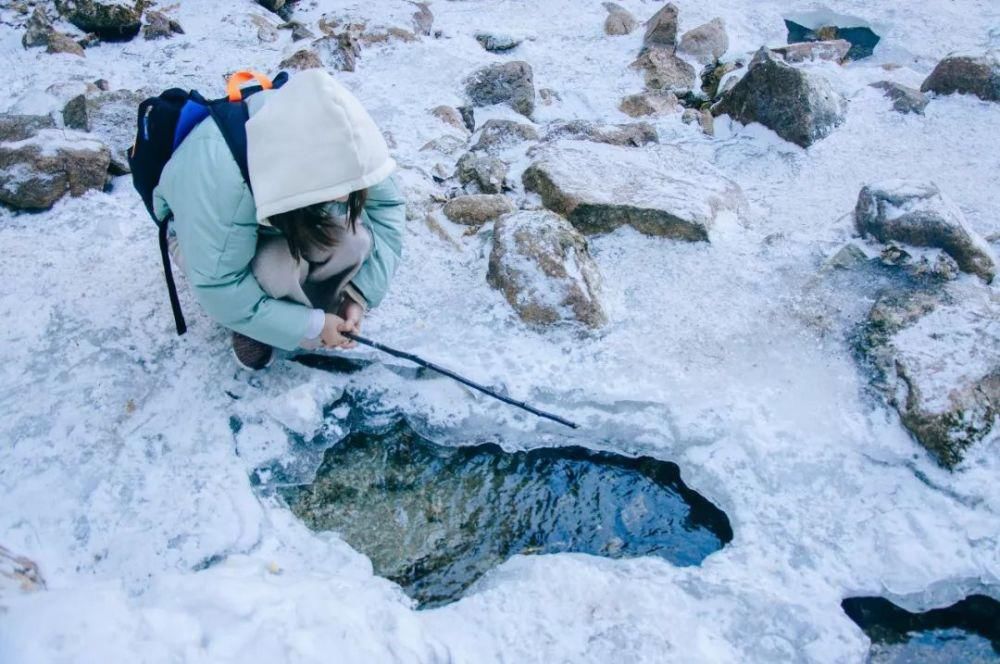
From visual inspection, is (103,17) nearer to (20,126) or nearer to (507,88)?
(20,126)

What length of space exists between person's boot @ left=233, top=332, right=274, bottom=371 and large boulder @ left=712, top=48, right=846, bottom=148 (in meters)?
3.76

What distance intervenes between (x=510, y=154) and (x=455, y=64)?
6.02ft

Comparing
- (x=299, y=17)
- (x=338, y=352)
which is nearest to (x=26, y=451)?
(x=338, y=352)

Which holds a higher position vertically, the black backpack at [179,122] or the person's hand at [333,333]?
the black backpack at [179,122]

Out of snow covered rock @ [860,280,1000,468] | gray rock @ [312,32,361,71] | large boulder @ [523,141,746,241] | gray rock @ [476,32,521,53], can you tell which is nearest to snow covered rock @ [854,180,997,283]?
snow covered rock @ [860,280,1000,468]

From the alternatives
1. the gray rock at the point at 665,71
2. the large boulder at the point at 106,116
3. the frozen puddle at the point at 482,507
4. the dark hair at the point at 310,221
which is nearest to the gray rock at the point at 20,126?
the large boulder at the point at 106,116

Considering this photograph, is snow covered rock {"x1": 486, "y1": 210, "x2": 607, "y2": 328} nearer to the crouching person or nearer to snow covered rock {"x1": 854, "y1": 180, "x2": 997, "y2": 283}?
the crouching person

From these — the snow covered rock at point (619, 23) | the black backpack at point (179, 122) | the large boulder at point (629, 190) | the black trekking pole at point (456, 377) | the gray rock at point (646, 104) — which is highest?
the black backpack at point (179, 122)

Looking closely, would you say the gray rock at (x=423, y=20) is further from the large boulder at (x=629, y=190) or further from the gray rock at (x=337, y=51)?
the large boulder at (x=629, y=190)

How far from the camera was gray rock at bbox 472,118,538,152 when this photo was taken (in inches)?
182

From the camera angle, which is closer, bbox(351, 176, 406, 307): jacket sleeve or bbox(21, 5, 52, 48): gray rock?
bbox(351, 176, 406, 307): jacket sleeve

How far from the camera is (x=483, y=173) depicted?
414cm

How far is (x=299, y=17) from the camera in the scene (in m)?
6.83

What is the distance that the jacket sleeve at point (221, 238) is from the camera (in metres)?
2.13
